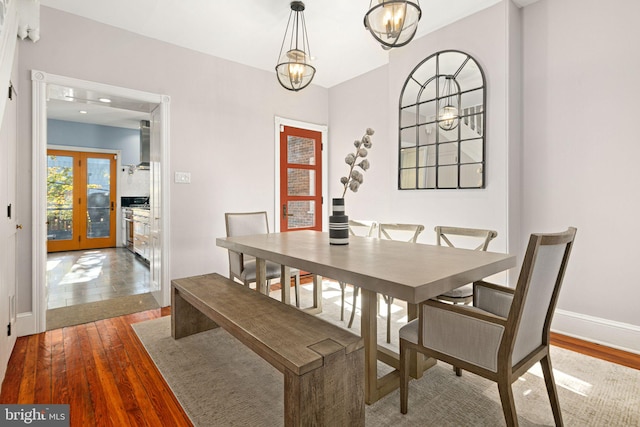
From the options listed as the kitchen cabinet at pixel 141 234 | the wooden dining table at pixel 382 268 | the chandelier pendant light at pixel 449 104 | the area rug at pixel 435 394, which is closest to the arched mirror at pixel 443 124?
the chandelier pendant light at pixel 449 104

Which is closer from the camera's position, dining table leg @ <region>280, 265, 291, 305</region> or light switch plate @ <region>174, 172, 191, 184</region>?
dining table leg @ <region>280, 265, 291, 305</region>

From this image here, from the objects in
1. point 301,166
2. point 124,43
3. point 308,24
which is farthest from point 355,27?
point 124,43

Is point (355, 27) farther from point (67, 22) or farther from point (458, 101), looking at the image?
point (67, 22)

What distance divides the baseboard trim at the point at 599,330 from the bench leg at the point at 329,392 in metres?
2.19

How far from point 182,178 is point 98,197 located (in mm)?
5105

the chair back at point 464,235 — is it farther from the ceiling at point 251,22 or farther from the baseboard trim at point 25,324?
the baseboard trim at point 25,324

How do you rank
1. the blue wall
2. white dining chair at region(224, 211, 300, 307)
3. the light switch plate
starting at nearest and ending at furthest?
white dining chair at region(224, 211, 300, 307) < the light switch plate < the blue wall

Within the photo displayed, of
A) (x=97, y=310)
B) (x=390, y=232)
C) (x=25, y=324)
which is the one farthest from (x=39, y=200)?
(x=390, y=232)

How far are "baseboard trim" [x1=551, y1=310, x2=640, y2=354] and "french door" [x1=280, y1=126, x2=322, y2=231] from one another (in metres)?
3.08

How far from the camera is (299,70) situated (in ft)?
8.83

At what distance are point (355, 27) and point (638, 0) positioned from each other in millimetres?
2130

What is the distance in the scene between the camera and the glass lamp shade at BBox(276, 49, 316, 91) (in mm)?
2689

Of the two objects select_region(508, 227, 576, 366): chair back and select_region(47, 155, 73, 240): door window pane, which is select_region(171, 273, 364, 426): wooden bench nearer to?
select_region(508, 227, 576, 366): chair back

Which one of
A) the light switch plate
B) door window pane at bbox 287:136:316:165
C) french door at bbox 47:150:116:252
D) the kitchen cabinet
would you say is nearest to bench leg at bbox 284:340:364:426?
the light switch plate
